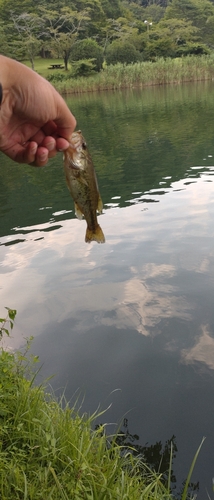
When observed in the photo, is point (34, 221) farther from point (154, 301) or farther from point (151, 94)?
point (151, 94)

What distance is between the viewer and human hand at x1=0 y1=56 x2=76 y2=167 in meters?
2.36

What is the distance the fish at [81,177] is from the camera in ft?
9.44

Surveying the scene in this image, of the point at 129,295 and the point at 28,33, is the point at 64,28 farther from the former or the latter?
the point at 129,295

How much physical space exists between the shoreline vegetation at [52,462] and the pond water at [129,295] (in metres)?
0.95

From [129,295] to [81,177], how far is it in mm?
4445

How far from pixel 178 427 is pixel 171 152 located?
1411 cm

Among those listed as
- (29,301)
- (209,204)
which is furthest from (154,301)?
(209,204)

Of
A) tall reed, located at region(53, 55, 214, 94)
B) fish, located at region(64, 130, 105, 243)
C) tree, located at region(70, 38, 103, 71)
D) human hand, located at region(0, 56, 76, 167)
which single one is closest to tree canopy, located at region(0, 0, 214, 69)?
tree, located at region(70, 38, 103, 71)

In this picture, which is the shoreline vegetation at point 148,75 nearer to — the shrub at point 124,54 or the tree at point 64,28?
the shrub at point 124,54

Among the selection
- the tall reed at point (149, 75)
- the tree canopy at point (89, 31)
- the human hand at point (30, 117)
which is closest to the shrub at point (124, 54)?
the tree canopy at point (89, 31)

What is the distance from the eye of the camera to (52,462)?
341cm

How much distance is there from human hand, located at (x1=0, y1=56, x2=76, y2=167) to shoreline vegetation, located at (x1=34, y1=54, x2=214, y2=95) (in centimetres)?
4503

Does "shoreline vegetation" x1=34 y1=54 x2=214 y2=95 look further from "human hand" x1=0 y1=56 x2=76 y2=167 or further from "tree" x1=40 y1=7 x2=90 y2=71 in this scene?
"human hand" x1=0 y1=56 x2=76 y2=167

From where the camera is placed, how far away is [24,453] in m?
3.58
